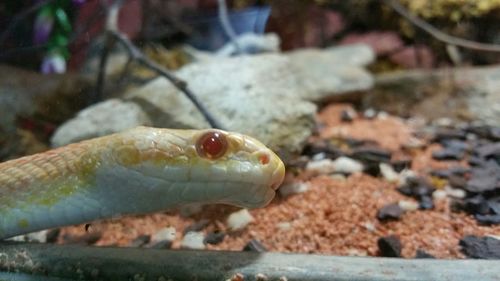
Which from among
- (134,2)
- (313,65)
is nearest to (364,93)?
(313,65)

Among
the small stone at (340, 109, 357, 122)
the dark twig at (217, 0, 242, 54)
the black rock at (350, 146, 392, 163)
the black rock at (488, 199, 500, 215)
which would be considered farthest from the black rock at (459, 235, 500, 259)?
the dark twig at (217, 0, 242, 54)

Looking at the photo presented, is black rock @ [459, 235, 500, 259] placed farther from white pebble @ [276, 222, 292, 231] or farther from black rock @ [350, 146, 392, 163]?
black rock @ [350, 146, 392, 163]

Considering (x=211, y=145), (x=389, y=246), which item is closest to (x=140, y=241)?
(x=211, y=145)

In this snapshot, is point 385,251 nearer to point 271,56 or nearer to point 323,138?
point 323,138

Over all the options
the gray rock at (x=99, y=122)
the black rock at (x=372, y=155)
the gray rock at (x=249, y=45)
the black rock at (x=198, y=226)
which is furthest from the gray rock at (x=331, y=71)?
the black rock at (x=198, y=226)

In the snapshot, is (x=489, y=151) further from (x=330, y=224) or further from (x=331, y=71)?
(x=331, y=71)

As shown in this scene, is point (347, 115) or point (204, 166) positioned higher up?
point (204, 166)
